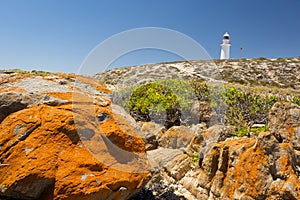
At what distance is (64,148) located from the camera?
3.65m

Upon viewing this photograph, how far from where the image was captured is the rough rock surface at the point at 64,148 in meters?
3.42

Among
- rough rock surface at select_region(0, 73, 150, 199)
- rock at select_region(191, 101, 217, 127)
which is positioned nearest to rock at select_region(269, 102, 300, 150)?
rough rock surface at select_region(0, 73, 150, 199)

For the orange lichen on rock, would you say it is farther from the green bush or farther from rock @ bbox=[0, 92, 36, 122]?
the green bush

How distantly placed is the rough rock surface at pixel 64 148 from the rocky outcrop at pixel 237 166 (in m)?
1.41

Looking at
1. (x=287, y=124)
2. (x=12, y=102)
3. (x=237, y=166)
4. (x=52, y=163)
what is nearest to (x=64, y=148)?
(x=52, y=163)

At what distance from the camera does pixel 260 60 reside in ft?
159

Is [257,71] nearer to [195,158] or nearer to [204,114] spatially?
[204,114]

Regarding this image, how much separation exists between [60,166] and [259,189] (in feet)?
9.81

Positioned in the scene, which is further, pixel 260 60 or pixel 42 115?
pixel 260 60

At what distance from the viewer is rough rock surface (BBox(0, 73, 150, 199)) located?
3.42 m

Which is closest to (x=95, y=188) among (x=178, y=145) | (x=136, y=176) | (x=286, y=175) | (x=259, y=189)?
(x=136, y=176)

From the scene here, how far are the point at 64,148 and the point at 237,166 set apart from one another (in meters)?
2.80

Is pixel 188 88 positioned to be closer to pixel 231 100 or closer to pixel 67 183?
pixel 231 100

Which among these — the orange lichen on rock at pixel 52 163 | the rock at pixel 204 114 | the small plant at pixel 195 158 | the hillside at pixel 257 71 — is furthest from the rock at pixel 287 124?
the hillside at pixel 257 71
